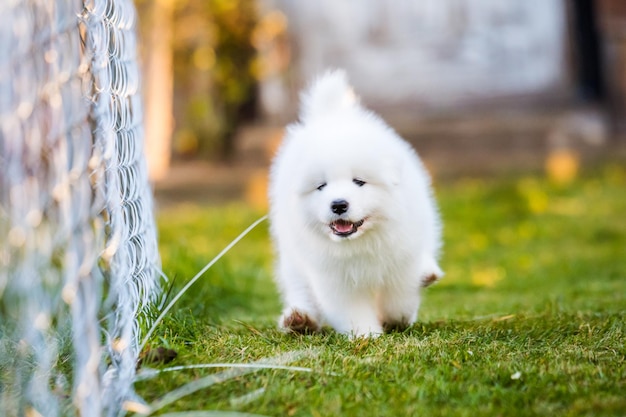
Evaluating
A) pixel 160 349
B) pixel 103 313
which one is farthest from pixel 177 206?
pixel 160 349

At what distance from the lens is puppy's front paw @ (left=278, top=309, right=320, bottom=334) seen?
3473mm

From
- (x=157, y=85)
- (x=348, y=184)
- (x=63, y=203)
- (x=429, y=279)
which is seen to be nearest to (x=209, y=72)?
(x=157, y=85)

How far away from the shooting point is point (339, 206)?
3.19 m

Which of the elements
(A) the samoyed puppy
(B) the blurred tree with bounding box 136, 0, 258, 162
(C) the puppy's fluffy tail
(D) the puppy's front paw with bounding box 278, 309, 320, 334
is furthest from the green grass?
(B) the blurred tree with bounding box 136, 0, 258, 162

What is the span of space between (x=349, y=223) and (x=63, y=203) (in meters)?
1.29

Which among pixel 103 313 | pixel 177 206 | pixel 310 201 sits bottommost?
pixel 177 206

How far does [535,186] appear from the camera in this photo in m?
8.77

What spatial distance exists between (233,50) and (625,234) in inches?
209

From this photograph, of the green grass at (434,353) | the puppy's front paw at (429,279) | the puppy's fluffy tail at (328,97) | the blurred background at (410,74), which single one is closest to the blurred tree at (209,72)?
the blurred background at (410,74)

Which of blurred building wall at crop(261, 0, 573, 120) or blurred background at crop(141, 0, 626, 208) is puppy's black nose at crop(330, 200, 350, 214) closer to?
blurred background at crop(141, 0, 626, 208)

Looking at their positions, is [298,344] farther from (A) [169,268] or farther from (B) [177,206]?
(B) [177,206]

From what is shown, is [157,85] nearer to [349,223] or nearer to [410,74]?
[410,74]

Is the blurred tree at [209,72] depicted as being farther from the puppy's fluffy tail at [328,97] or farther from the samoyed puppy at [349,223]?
the samoyed puppy at [349,223]

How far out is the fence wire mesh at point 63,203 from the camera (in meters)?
2.18
